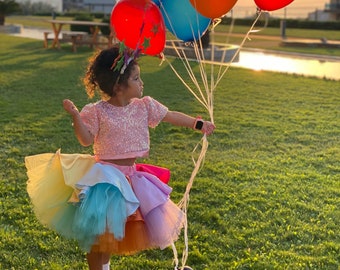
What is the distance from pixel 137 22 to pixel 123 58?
0.24 meters

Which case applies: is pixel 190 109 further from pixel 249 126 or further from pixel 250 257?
pixel 250 257

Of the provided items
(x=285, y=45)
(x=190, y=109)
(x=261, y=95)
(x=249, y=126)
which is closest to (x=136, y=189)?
(x=249, y=126)

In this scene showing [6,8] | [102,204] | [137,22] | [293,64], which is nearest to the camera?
[102,204]

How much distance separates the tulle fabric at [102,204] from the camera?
2.31m

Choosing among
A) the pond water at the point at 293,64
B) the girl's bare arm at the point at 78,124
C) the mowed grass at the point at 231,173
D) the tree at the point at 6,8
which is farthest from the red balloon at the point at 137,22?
the tree at the point at 6,8

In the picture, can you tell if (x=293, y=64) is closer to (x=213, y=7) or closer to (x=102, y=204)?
(x=213, y=7)

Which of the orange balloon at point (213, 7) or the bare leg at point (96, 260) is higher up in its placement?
the orange balloon at point (213, 7)

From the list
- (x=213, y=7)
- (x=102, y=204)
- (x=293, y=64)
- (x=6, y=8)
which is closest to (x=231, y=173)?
(x=213, y=7)

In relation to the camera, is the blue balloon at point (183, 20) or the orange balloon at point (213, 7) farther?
the blue balloon at point (183, 20)

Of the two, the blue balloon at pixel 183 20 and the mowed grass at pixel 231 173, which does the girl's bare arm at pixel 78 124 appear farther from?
the mowed grass at pixel 231 173

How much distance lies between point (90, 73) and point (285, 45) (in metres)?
17.5

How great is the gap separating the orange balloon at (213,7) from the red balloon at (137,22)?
0.66 feet

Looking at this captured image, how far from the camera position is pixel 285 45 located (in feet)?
62.7

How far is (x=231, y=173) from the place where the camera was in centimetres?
458
